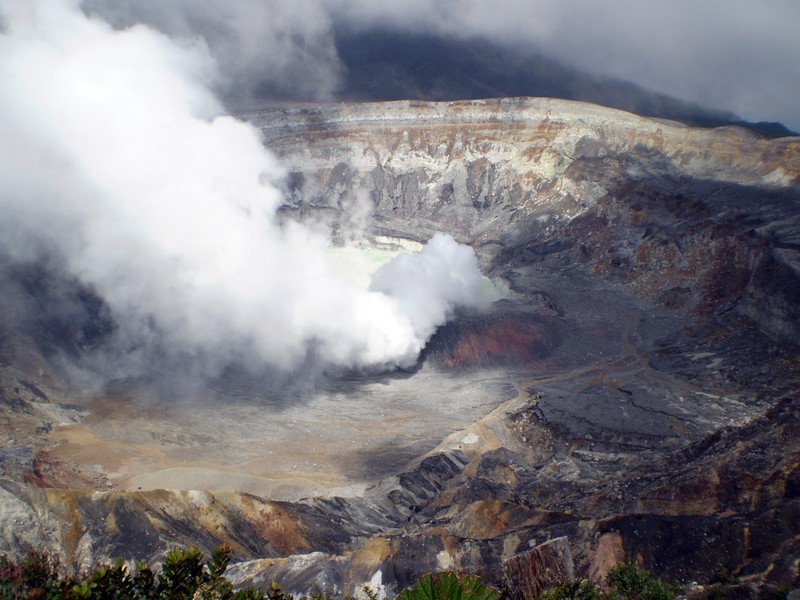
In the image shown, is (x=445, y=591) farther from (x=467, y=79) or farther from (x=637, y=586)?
(x=467, y=79)

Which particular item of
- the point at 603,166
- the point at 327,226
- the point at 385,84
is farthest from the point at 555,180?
the point at 385,84

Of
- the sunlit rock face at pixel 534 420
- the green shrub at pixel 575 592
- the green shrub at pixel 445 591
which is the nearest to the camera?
the green shrub at pixel 445 591

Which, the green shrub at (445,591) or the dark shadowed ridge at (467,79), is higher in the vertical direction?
the dark shadowed ridge at (467,79)

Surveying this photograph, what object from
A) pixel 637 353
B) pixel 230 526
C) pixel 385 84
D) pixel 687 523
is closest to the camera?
pixel 687 523

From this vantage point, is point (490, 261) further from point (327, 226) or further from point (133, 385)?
point (133, 385)

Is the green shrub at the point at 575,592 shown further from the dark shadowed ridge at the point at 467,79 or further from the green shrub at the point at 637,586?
the dark shadowed ridge at the point at 467,79

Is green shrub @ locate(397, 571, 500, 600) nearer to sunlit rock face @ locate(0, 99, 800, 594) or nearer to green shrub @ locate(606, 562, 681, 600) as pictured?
green shrub @ locate(606, 562, 681, 600)

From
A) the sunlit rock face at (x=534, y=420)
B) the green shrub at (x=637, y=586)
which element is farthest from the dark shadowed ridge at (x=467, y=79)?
the green shrub at (x=637, y=586)
